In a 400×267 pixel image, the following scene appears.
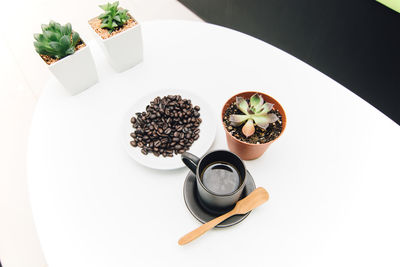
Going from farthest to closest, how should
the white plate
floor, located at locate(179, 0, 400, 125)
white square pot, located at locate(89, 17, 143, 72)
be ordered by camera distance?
floor, located at locate(179, 0, 400, 125)
white square pot, located at locate(89, 17, 143, 72)
the white plate

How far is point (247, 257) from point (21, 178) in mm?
1338

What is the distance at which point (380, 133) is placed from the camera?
79cm

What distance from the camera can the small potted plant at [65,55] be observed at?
29.3 inches

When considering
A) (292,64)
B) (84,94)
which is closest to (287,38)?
(292,64)

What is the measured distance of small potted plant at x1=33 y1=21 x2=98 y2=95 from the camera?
75 centimetres

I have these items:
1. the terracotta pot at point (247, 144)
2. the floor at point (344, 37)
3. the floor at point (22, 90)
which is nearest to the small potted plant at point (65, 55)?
the terracotta pot at point (247, 144)

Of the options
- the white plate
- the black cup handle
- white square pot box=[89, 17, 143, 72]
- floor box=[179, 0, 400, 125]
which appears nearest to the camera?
the black cup handle

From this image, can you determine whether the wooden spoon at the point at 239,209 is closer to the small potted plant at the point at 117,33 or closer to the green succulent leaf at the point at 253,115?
the green succulent leaf at the point at 253,115

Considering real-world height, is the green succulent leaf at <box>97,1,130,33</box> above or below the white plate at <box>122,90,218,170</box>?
above

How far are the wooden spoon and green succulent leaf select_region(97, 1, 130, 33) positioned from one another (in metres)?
0.63

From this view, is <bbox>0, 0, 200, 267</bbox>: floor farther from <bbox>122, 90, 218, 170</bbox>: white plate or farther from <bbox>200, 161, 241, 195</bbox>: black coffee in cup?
<bbox>200, 161, 241, 195</bbox>: black coffee in cup

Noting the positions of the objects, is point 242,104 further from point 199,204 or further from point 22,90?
point 22,90

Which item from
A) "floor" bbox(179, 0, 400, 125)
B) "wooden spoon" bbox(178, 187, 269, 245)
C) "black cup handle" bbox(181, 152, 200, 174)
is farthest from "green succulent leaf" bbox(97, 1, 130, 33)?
"floor" bbox(179, 0, 400, 125)

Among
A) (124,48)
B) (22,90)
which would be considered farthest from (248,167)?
(22,90)
